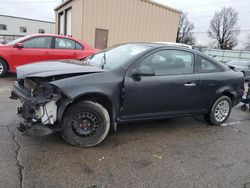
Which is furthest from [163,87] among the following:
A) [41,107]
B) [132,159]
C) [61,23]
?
[61,23]

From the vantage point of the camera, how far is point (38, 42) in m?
7.96

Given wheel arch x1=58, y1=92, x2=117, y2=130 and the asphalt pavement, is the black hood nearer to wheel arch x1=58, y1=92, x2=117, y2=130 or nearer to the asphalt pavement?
wheel arch x1=58, y1=92, x2=117, y2=130

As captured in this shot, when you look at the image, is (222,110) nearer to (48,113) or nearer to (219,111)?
(219,111)

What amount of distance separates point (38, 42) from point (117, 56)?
15.8ft

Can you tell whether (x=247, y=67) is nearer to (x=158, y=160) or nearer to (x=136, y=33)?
(x=136, y=33)

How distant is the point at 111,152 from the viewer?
3412 millimetres

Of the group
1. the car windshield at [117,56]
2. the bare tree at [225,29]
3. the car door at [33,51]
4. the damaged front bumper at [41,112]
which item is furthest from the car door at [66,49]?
the bare tree at [225,29]

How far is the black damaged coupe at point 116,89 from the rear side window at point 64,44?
4.06 meters

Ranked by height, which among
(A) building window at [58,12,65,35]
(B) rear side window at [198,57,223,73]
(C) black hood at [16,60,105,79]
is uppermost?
(A) building window at [58,12,65,35]

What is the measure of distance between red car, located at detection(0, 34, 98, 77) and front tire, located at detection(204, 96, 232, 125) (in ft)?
17.0

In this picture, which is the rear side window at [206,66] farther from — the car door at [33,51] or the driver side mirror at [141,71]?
the car door at [33,51]

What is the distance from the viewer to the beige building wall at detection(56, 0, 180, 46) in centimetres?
1214

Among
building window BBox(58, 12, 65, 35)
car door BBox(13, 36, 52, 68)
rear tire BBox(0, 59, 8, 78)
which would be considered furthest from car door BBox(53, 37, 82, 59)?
building window BBox(58, 12, 65, 35)

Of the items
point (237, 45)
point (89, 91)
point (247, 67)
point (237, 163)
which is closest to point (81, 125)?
point (89, 91)
